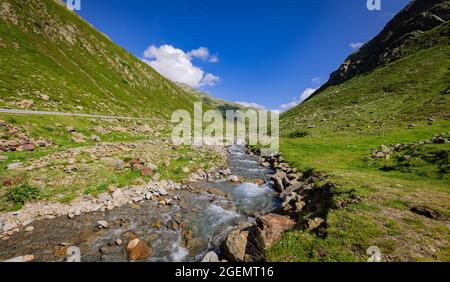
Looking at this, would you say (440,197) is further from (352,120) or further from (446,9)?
(446,9)

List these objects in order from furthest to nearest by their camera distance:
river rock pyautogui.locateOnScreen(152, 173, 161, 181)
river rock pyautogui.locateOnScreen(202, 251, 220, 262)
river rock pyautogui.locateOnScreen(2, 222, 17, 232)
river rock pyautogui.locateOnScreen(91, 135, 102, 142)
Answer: river rock pyautogui.locateOnScreen(91, 135, 102, 142)
river rock pyautogui.locateOnScreen(152, 173, 161, 181)
river rock pyautogui.locateOnScreen(2, 222, 17, 232)
river rock pyautogui.locateOnScreen(202, 251, 220, 262)

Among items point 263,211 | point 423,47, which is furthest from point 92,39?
point 423,47

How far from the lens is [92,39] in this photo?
104m

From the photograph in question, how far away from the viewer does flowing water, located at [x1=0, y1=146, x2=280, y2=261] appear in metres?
11.2

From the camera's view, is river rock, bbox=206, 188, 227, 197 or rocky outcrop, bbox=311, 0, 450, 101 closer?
river rock, bbox=206, 188, 227, 197

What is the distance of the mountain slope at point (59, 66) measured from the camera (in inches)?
1748

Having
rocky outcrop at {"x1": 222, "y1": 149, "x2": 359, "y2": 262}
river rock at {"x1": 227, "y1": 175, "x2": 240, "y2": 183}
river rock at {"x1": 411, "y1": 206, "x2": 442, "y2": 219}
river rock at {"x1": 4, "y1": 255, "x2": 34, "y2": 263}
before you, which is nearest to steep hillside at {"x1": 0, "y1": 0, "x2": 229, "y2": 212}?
river rock at {"x1": 227, "y1": 175, "x2": 240, "y2": 183}

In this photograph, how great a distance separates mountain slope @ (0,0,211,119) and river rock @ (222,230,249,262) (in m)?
40.4

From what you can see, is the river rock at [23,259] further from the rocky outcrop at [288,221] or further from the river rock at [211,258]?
the rocky outcrop at [288,221]

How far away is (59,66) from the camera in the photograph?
2655 inches

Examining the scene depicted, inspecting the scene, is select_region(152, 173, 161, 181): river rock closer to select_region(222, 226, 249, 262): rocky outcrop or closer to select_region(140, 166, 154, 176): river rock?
select_region(140, 166, 154, 176): river rock

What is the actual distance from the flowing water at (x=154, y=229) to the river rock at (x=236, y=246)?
5.58ft

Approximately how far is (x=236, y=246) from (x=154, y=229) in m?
5.99
